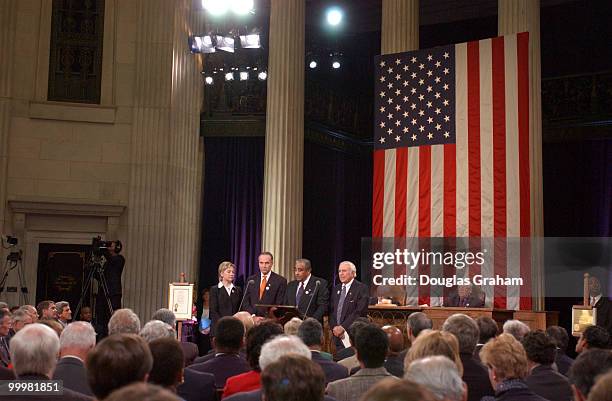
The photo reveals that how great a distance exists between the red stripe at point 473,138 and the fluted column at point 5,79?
809 centimetres

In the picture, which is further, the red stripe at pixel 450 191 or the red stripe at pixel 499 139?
the red stripe at pixel 450 191

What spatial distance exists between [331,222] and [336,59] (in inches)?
138

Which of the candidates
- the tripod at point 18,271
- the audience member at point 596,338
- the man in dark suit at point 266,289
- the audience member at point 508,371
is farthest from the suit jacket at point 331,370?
the tripod at point 18,271

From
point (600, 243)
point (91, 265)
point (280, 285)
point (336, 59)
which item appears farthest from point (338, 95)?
point (280, 285)

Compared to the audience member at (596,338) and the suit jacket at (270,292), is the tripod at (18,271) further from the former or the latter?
the audience member at (596,338)

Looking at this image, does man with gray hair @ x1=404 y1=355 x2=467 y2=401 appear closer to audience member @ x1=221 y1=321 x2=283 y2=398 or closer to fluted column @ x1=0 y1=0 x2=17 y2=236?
audience member @ x1=221 y1=321 x2=283 y2=398

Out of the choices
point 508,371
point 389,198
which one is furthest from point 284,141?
point 508,371

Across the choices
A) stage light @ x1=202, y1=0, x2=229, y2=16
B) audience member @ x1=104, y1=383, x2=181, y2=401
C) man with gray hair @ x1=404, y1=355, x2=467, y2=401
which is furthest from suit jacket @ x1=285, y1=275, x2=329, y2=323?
audience member @ x1=104, y1=383, x2=181, y2=401

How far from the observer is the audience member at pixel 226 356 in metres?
5.43

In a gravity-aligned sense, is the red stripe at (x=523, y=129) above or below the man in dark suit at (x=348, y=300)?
above

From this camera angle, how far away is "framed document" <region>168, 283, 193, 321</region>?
11828 mm

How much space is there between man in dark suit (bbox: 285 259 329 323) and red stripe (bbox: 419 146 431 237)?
7.91 ft

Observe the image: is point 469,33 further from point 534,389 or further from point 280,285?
point 534,389

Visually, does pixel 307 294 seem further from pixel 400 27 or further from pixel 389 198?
pixel 400 27
